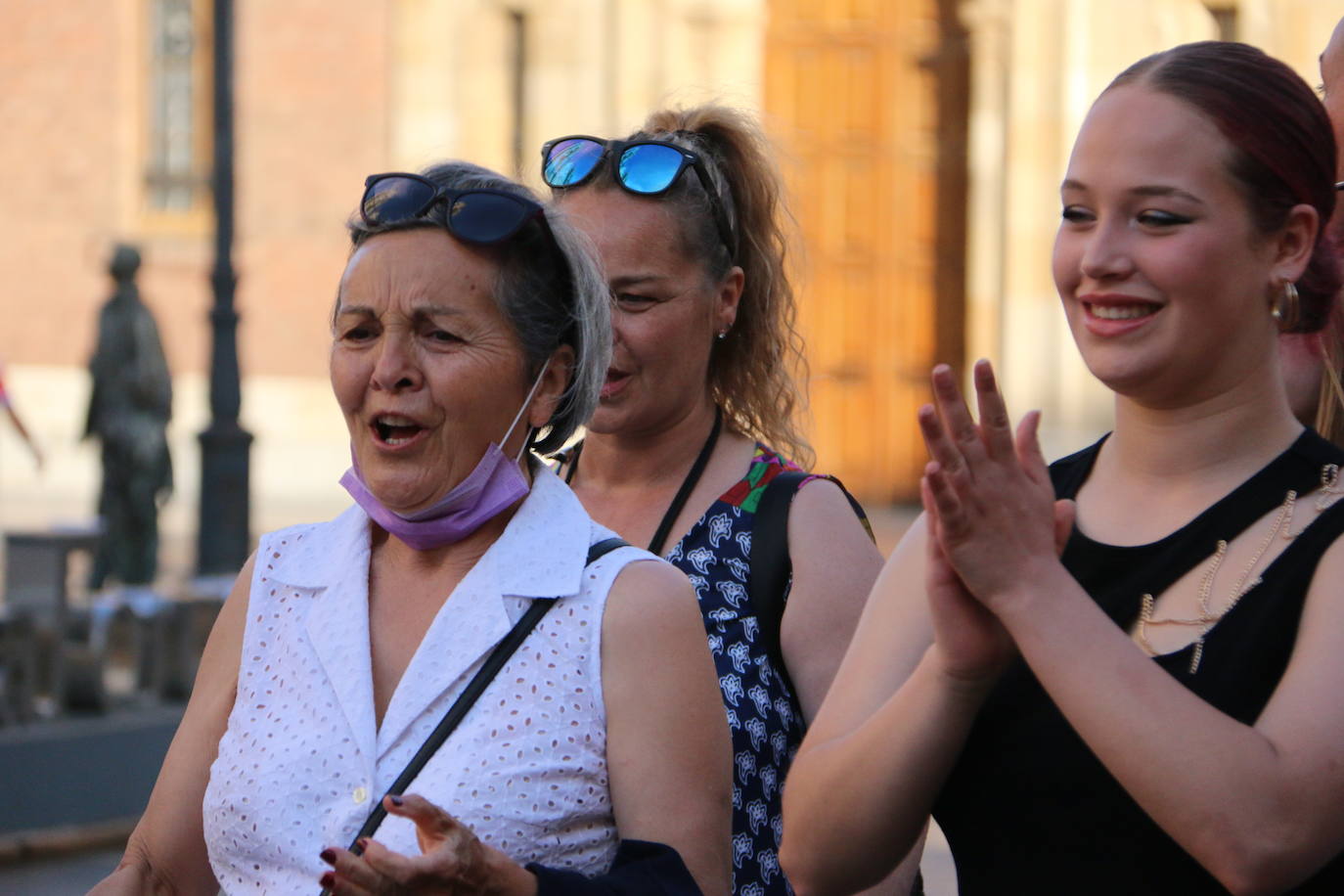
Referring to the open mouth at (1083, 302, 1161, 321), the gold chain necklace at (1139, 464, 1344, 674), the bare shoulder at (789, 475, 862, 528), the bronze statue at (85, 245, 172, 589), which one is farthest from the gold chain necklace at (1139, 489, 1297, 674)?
the bronze statue at (85, 245, 172, 589)

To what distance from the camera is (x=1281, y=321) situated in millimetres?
2168

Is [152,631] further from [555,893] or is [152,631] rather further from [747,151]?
[555,893]

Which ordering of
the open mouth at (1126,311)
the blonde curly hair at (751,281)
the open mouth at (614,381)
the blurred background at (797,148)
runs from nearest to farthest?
the open mouth at (1126,311), the open mouth at (614,381), the blonde curly hair at (751,281), the blurred background at (797,148)

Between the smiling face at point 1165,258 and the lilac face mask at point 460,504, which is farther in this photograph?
the lilac face mask at point 460,504

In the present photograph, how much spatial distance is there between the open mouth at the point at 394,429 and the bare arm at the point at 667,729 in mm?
337

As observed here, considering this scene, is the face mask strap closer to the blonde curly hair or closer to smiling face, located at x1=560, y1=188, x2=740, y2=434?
smiling face, located at x1=560, y1=188, x2=740, y2=434

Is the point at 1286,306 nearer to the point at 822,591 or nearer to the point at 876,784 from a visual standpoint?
the point at 876,784

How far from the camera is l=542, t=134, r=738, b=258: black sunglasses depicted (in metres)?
3.19

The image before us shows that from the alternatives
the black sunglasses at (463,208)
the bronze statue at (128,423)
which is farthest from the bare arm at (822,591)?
the bronze statue at (128,423)

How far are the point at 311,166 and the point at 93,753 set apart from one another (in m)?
13.3

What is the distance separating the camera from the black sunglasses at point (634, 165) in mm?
3189

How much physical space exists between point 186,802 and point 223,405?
8700 millimetres

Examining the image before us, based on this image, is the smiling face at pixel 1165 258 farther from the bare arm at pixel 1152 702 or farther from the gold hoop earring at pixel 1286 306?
the bare arm at pixel 1152 702

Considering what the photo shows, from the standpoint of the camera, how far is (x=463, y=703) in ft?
7.78
